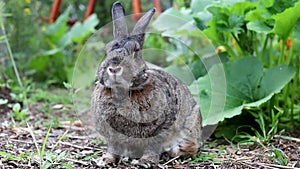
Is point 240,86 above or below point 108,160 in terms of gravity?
above

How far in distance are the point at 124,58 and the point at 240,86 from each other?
1.41m

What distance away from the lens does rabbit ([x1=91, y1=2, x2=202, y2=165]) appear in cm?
217

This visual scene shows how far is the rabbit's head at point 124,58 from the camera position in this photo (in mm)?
2121

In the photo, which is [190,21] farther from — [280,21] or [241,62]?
[280,21]

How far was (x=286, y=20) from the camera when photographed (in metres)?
3.02

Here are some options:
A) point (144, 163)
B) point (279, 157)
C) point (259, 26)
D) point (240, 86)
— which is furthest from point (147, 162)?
point (259, 26)

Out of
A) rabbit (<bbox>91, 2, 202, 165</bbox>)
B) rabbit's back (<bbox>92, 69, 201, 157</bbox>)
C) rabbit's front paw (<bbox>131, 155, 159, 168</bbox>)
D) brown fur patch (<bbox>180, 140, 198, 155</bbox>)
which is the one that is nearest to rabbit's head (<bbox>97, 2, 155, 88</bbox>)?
rabbit (<bbox>91, 2, 202, 165</bbox>)

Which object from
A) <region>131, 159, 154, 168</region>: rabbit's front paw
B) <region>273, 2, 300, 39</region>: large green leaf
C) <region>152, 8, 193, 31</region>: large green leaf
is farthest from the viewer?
<region>152, 8, 193, 31</region>: large green leaf

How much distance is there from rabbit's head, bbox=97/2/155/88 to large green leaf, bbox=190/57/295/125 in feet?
3.12

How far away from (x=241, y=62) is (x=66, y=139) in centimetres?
130

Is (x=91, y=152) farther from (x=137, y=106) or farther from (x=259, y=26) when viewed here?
(x=259, y=26)

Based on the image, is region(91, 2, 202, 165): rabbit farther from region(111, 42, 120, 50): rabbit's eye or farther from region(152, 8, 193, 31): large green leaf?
region(152, 8, 193, 31): large green leaf

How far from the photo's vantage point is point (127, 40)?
7.23ft

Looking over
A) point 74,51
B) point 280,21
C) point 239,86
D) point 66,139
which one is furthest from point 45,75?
point 280,21
